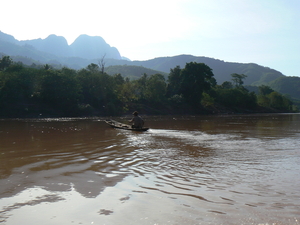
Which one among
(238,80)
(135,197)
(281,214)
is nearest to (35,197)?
(135,197)

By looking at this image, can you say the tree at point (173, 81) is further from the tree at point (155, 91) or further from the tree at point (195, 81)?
the tree at point (155, 91)

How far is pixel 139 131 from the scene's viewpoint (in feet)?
65.6

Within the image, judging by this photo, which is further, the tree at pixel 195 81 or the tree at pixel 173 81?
the tree at pixel 173 81

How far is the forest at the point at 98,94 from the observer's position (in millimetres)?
48359

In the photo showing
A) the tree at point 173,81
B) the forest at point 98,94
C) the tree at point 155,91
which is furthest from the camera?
the tree at point 173,81

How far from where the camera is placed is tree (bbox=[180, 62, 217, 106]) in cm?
6956

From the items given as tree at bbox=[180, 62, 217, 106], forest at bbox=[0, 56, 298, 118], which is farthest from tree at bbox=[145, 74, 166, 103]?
tree at bbox=[180, 62, 217, 106]

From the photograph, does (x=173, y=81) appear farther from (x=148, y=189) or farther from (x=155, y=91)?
(x=148, y=189)

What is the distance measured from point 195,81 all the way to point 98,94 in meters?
25.2

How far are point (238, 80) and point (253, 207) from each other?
123m

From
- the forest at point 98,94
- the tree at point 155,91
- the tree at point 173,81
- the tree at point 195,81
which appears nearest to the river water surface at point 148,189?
the forest at point 98,94

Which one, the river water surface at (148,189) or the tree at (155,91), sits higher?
the tree at (155,91)

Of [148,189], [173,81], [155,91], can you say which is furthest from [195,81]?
[148,189]

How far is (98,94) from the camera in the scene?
5909 centimetres
